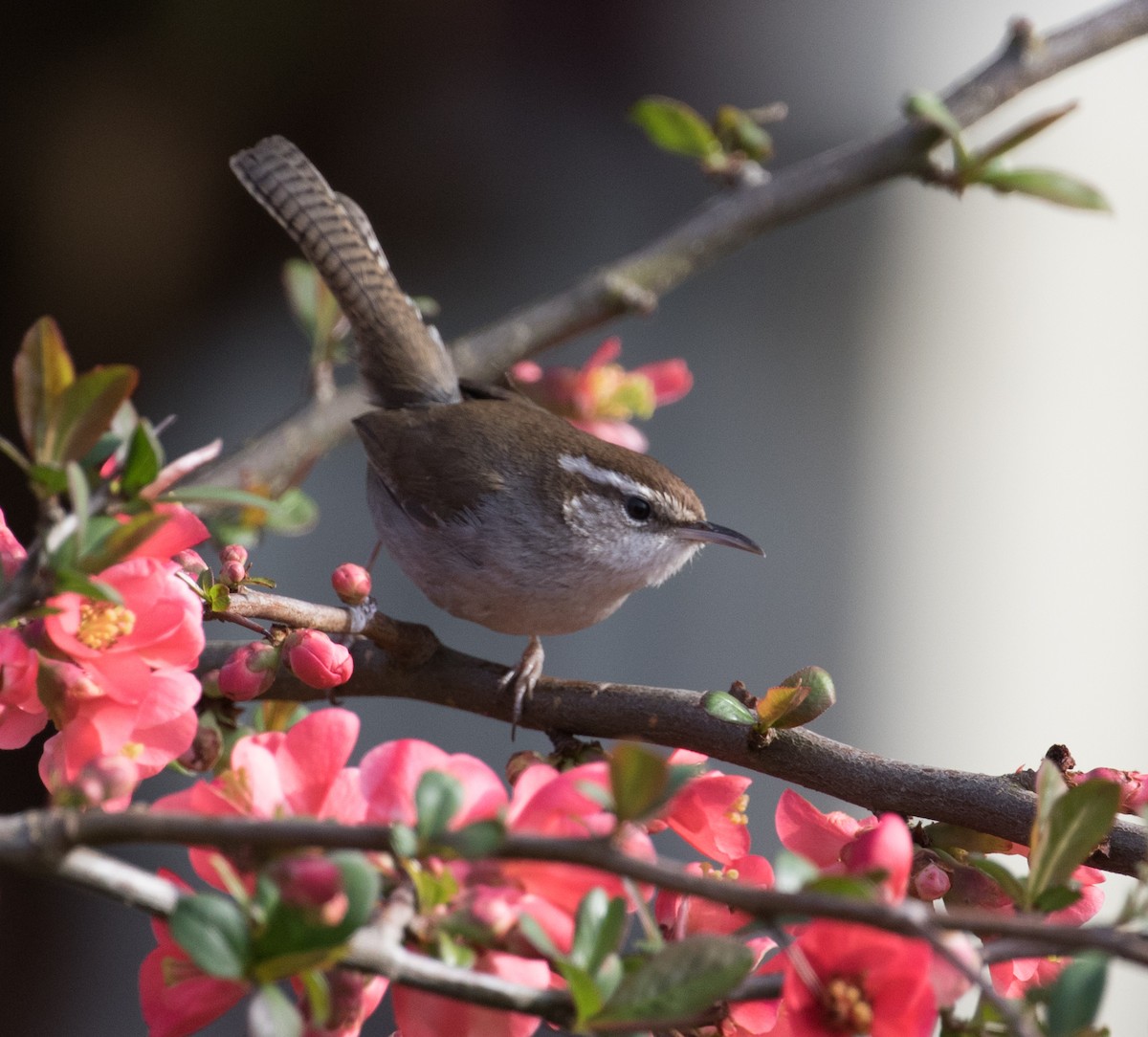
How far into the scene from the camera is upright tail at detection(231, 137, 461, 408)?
105 inches

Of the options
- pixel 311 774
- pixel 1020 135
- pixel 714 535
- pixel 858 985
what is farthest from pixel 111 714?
pixel 714 535

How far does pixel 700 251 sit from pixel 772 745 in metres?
1.21

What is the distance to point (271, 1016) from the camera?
78cm

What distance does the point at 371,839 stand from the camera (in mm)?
788

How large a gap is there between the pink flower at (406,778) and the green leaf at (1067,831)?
1.32 ft

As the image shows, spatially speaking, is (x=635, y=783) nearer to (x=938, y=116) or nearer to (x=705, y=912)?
(x=705, y=912)

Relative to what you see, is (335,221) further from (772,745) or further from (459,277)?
(459,277)

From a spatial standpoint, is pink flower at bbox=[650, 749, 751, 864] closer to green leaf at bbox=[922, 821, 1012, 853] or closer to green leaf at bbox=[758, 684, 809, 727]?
green leaf at bbox=[758, 684, 809, 727]

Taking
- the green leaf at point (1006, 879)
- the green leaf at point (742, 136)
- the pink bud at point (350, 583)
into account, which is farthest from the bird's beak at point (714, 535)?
the green leaf at point (1006, 879)

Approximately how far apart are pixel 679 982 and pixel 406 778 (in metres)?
0.29

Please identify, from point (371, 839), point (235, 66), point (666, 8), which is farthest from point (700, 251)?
point (666, 8)

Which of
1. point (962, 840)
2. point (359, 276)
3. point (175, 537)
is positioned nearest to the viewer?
point (175, 537)

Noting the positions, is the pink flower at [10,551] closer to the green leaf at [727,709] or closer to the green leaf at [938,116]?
the green leaf at [727,709]

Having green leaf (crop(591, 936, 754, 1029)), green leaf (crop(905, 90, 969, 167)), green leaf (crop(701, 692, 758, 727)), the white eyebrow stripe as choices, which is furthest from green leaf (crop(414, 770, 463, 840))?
the white eyebrow stripe
